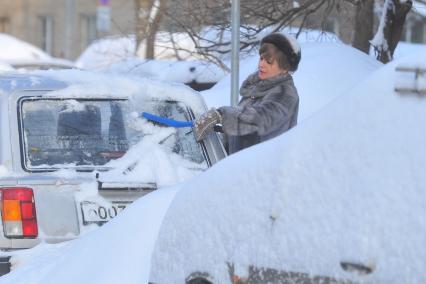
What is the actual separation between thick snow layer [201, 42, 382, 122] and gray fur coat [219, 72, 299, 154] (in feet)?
11.1

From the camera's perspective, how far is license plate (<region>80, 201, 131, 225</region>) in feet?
16.1

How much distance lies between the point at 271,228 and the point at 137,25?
32.4ft

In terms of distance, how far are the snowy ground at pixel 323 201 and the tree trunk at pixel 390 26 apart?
6.35 metres

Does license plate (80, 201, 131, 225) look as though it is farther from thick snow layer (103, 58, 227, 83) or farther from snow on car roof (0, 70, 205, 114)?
thick snow layer (103, 58, 227, 83)

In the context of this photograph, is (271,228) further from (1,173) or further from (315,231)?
(1,173)

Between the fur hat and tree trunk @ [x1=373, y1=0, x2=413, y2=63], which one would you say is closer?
the fur hat

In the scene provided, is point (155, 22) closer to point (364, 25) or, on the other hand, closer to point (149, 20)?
point (149, 20)

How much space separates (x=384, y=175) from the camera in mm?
3012

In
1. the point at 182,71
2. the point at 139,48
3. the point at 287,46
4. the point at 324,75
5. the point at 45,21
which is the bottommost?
the point at 45,21

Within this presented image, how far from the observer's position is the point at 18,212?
483 cm

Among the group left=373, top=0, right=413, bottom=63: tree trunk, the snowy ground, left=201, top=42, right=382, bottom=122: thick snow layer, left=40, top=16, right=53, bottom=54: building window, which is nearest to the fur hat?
the snowy ground

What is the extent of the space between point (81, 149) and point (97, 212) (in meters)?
0.45

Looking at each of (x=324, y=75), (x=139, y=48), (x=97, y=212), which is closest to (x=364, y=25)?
(x=324, y=75)

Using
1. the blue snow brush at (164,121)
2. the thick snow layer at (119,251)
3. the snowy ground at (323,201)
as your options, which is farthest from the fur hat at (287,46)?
the snowy ground at (323,201)
